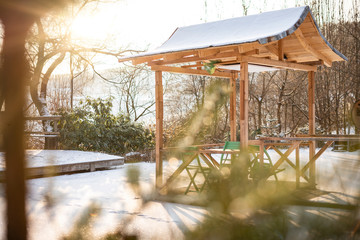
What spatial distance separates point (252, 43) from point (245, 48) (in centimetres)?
31

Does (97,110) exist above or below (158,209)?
above

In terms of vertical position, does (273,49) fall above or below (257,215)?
above

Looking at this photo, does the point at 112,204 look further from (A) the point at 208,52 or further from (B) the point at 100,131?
(B) the point at 100,131

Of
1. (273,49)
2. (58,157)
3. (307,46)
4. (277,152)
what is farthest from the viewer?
(58,157)

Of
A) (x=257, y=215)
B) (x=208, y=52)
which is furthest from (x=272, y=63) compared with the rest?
(x=257, y=215)

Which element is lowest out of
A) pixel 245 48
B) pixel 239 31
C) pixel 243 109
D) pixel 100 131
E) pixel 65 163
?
pixel 65 163

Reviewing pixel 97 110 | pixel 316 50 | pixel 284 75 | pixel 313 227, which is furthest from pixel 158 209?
pixel 284 75

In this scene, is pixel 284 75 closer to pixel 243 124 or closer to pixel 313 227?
pixel 243 124

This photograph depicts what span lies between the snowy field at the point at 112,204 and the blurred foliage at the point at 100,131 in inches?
85.5

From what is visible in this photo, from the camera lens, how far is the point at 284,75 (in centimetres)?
1853

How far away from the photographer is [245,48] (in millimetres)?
6641

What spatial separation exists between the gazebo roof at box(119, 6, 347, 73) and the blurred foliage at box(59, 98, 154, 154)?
5.65 metres

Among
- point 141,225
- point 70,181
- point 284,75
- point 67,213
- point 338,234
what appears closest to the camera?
point 338,234

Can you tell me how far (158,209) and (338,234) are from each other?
8.19 ft
